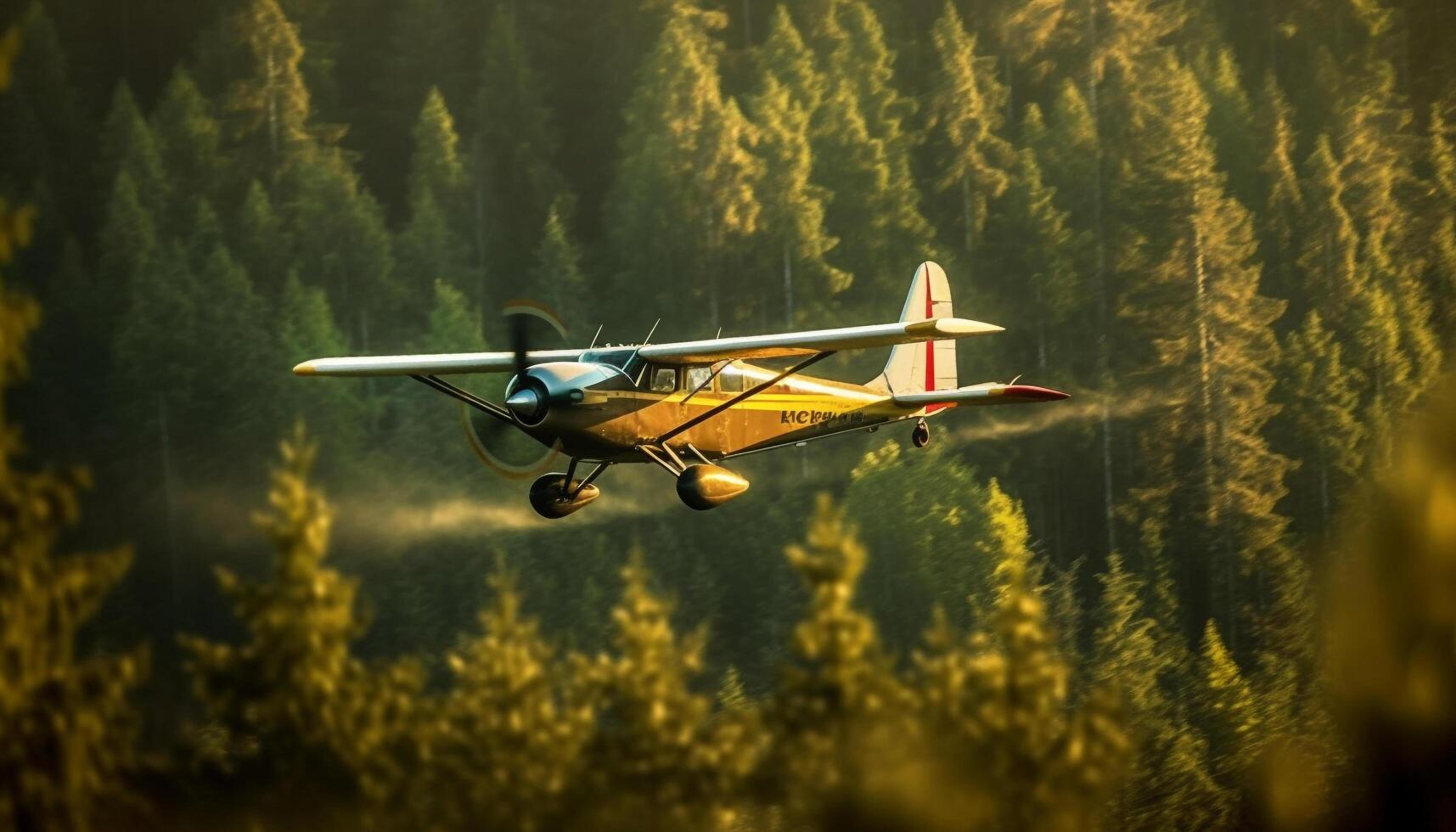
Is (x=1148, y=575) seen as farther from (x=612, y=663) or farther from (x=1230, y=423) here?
(x=612, y=663)

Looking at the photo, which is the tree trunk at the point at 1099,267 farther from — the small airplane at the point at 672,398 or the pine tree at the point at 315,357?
the small airplane at the point at 672,398

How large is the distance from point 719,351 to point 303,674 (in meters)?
8.26

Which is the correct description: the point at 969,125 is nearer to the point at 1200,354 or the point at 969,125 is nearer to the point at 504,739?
the point at 1200,354

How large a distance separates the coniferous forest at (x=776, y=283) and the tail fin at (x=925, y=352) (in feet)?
56.7

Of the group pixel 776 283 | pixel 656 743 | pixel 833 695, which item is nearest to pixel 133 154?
pixel 776 283

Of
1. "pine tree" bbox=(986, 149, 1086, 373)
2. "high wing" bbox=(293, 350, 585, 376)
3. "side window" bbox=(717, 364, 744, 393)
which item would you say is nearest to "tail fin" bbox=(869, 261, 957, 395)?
"side window" bbox=(717, 364, 744, 393)

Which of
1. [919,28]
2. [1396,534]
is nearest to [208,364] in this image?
[919,28]

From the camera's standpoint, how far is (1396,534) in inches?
492

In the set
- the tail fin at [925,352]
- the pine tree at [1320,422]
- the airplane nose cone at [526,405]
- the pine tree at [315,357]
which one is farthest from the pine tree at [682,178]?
the airplane nose cone at [526,405]

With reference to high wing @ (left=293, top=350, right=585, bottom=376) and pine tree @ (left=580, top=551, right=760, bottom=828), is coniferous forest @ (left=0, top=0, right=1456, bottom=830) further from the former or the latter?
pine tree @ (left=580, top=551, right=760, bottom=828)

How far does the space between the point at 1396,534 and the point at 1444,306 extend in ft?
198

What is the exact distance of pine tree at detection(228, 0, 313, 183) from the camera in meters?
61.3

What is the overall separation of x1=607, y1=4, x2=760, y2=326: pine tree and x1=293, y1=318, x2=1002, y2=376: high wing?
35612mm

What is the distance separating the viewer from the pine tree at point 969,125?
2613 inches
